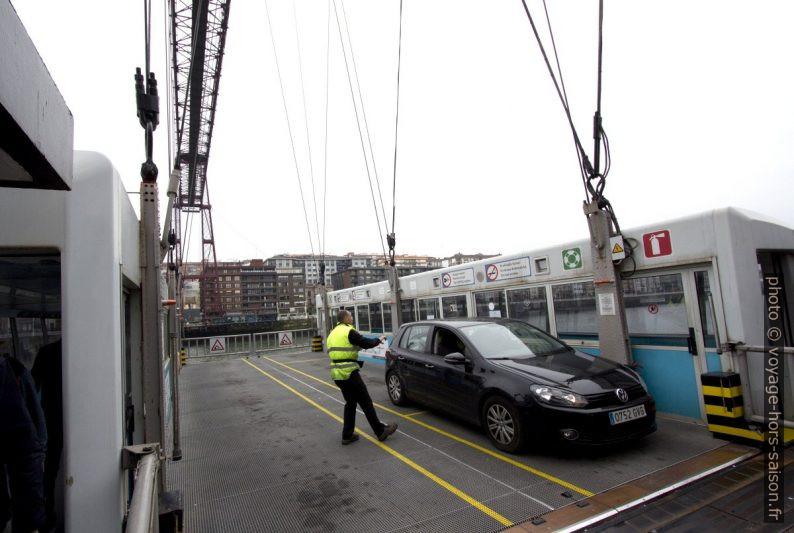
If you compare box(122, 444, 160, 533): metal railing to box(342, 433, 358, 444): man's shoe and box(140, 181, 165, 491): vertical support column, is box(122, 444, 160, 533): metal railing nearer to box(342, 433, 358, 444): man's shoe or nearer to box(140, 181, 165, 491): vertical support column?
box(140, 181, 165, 491): vertical support column

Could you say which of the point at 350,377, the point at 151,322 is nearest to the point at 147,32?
the point at 151,322

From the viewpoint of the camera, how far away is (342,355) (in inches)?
216

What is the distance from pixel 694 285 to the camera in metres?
5.62

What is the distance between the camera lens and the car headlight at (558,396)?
4.40m

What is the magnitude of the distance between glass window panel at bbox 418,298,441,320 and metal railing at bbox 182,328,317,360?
1108 cm

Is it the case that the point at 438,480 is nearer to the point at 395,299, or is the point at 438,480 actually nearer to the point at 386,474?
the point at 386,474

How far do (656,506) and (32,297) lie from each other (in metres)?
5.25

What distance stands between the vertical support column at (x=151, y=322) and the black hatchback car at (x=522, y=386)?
3459 millimetres

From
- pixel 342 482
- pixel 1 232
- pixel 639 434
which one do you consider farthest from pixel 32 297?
pixel 639 434

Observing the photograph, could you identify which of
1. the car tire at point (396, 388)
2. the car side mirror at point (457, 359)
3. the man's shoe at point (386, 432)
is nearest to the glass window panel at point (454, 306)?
the car tire at point (396, 388)

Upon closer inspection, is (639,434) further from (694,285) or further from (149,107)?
(149,107)

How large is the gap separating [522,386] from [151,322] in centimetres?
372

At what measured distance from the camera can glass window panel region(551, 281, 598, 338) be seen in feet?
23.0

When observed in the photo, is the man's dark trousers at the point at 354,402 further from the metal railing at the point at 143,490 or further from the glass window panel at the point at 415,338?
the metal railing at the point at 143,490
